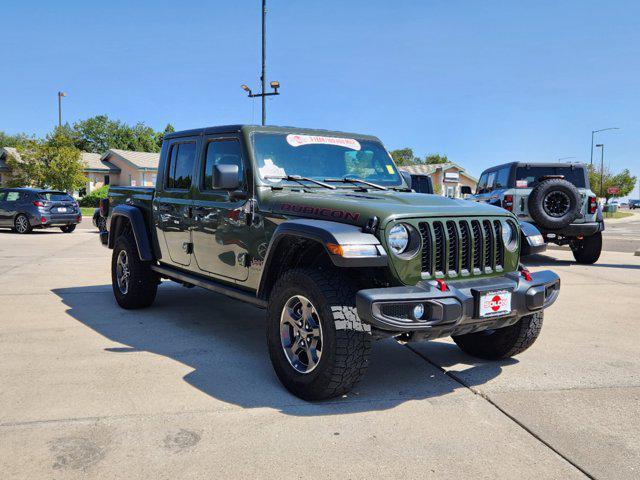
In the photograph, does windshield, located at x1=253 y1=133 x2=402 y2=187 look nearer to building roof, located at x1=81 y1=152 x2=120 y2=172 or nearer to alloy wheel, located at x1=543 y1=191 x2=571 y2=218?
alloy wheel, located at x1=543 y1=191 x2=571 y2=218

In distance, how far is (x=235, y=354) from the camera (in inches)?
187

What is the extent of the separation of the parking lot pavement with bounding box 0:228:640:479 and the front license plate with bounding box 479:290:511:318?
23.5 inches

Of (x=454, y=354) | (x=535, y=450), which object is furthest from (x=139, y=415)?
(x=454, y=354)

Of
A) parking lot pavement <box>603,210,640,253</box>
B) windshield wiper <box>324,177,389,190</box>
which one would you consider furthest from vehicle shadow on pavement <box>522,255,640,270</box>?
windshield wiper <box>324,177,389,190</box>

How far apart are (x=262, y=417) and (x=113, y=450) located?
86cm

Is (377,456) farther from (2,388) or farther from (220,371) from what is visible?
(2,388)

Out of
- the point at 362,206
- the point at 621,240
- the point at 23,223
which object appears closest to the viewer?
the point at 362,206

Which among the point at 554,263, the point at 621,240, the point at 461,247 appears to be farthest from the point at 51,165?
the point at 461,247

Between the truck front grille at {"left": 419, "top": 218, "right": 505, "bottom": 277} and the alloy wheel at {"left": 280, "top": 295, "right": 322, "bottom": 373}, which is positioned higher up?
the truck front grille at {"left": 419, "top": 218, "right": 505, "bottom": 277}

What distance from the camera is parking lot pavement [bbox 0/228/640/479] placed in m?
2.84

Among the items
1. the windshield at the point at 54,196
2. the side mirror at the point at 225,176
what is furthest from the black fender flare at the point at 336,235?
the windshield at the point at 54,196

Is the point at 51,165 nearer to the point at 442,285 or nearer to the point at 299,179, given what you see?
the point at 299,179

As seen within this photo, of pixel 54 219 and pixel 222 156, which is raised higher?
pixel 222 156

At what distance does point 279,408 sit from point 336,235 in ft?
3.79
